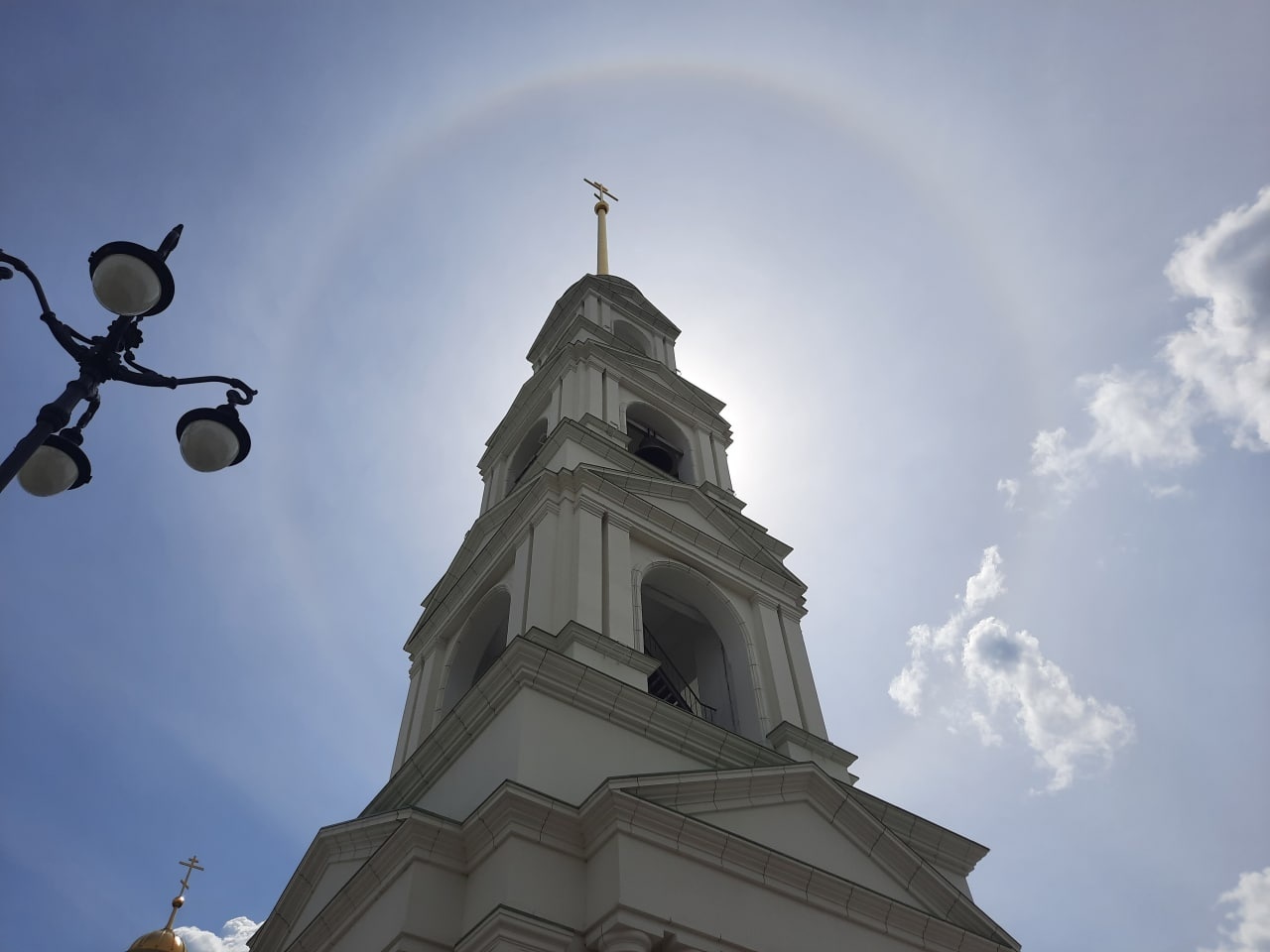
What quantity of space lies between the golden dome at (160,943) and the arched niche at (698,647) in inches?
649

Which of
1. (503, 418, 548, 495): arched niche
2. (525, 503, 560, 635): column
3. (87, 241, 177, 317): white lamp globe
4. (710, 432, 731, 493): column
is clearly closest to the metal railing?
(525, 503, 560, 635): column

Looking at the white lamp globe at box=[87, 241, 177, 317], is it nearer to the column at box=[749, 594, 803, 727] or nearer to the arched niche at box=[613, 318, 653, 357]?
the column at box=[749, 594, 803, 727]

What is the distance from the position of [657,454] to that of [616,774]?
11465 mm

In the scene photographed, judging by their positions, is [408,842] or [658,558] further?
[658,558]

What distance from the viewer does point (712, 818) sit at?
440 inches

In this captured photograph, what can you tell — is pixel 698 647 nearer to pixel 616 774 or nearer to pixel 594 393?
pixel 616 774

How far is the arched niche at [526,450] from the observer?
22578 millimetres

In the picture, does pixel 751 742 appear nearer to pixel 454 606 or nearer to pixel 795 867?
pixel 795 867

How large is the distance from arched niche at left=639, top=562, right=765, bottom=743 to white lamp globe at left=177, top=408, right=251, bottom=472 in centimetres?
956

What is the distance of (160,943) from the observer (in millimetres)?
24859

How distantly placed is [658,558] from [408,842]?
732 cm

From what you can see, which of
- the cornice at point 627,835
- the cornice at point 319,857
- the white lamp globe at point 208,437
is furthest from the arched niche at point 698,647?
the white lamp globe at point 208,437

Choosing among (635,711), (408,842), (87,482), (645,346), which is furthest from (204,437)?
(645,346)

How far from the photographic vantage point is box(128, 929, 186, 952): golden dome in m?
24.6
